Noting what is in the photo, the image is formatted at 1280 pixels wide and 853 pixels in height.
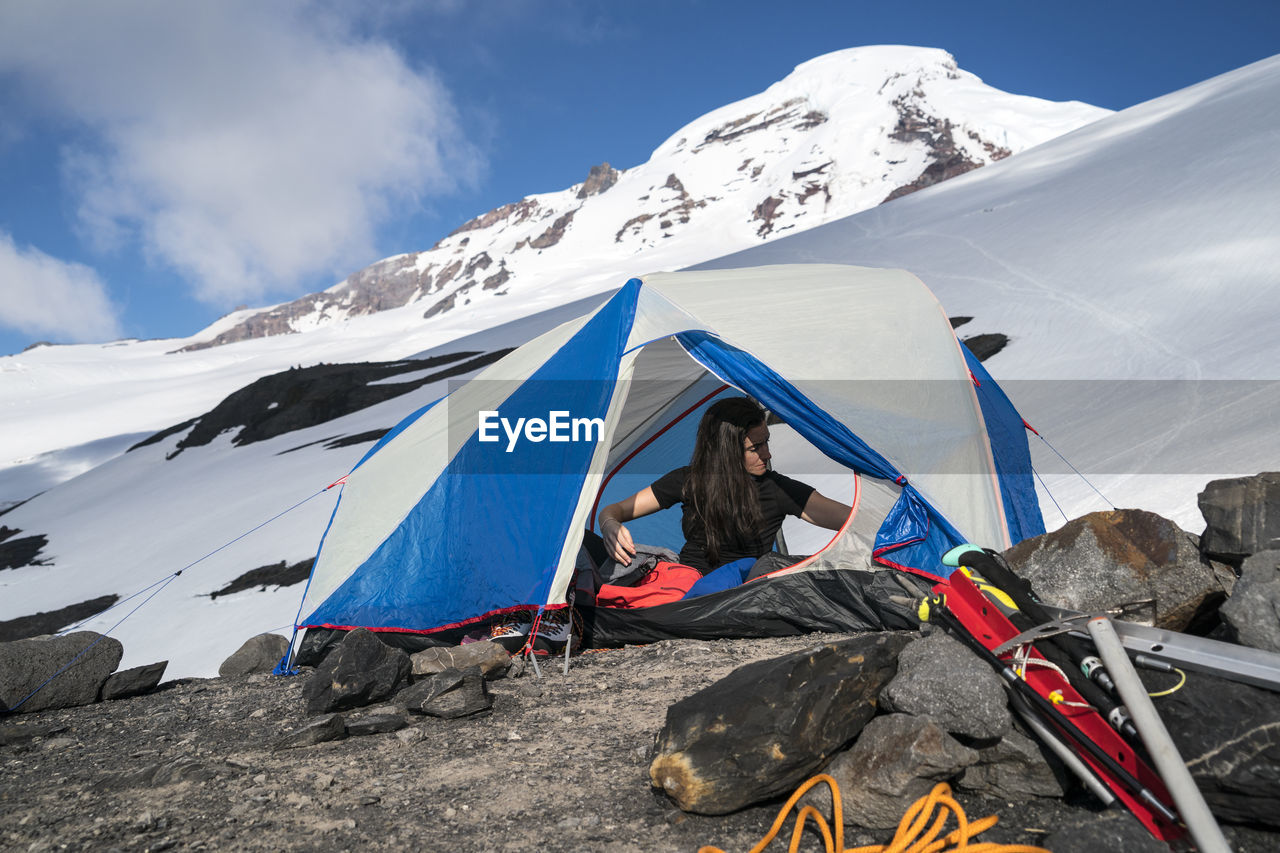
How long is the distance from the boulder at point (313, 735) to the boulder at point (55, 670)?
2227 mm

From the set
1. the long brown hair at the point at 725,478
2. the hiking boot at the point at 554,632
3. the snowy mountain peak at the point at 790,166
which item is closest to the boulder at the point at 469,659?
the hiking boot at the point at 554,632

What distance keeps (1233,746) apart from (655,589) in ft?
11.4

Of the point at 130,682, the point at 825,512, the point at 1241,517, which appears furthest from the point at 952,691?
the point at 130,682

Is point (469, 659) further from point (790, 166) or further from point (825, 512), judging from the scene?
point (790, 166)

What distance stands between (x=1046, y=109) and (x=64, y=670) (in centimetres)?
15481

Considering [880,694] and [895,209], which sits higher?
[895,209]

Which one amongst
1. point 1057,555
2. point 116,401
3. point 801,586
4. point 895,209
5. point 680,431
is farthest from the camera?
point 116,401

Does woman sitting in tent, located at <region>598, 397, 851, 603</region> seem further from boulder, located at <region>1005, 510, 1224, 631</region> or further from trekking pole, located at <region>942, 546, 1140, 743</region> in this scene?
trekking pole, located at <region>942, 546, 1140, 743</region>

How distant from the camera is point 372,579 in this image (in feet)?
18.1

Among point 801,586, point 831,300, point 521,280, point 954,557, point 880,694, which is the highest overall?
point 521,280

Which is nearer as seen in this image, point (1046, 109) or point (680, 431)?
point (680, 431)

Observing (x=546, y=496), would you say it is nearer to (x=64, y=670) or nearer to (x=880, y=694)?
(x=880, y=694)

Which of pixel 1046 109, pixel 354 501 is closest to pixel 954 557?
pixel 354 501

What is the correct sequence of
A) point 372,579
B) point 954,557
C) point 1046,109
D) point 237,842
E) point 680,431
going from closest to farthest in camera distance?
point 237,842 → point 954,557 → point 372,579 → point 680,431 → point 1046,109
